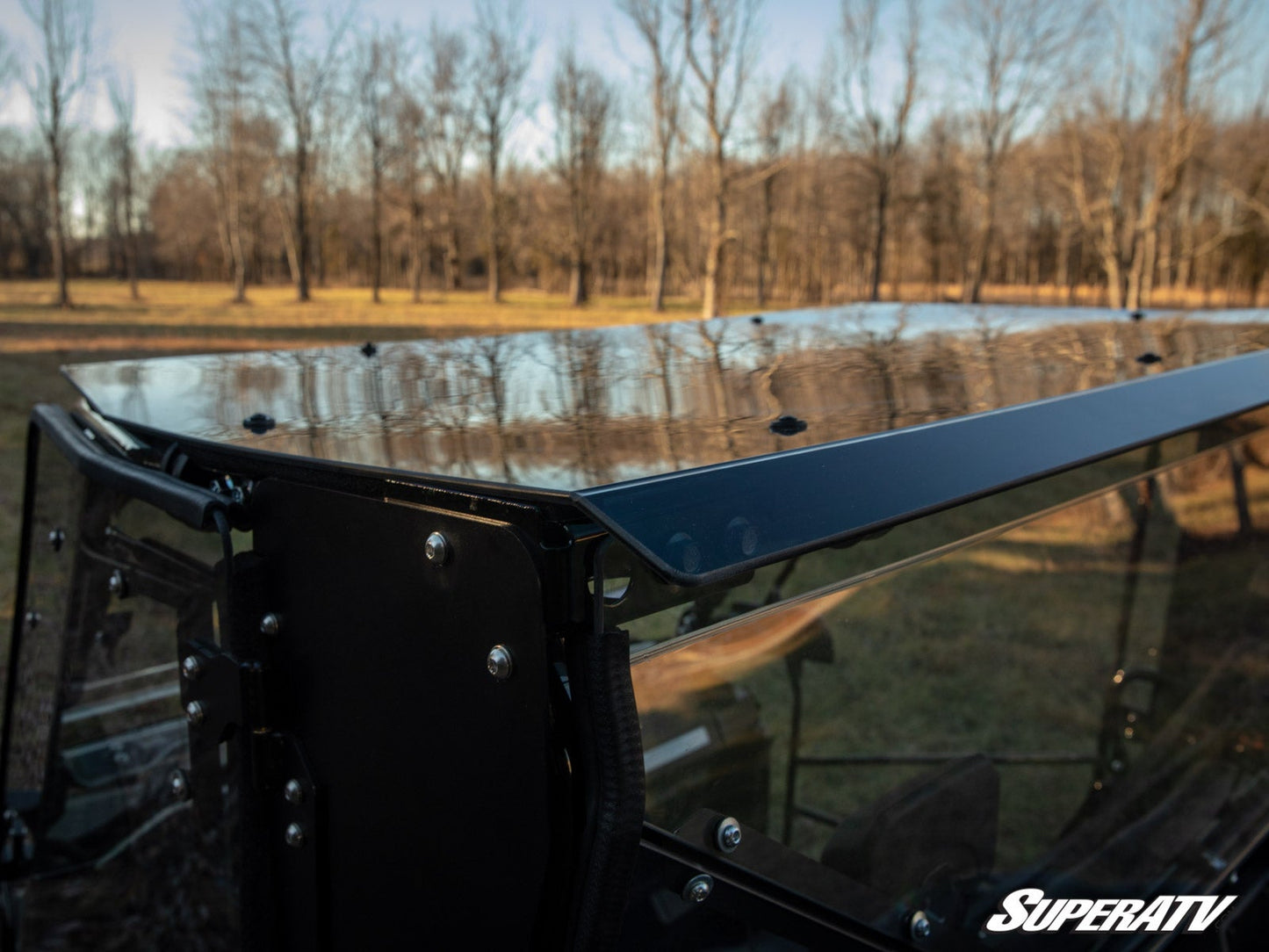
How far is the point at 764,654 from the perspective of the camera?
7.29 ft

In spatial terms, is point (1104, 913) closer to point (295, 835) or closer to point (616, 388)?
point (616, 388)

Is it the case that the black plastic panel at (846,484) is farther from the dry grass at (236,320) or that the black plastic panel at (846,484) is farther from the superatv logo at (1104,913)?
the dry grass at (236,320)

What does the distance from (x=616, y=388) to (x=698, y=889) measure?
0.74 meters

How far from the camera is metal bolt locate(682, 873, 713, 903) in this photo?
751 millimetres

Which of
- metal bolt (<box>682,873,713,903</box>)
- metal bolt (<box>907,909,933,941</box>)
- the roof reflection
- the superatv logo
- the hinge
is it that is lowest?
the superatv logo

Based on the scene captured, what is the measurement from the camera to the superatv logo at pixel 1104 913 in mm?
1238

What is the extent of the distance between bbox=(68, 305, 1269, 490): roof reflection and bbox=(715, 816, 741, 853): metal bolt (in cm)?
32

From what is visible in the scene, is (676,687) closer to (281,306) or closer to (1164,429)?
(1164,429)

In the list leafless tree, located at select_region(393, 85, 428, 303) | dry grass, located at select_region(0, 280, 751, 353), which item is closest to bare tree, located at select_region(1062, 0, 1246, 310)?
dry grass, located at select_region(0, 280, 751, 353)

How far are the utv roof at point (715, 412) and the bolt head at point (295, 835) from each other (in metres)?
0.36

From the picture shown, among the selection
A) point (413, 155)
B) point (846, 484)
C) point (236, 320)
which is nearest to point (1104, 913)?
point (846, 484)

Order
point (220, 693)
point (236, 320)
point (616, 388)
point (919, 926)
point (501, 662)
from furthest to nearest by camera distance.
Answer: point (236, 320) → point (616, 388) → point (919, 926) → point (220, 693) → point (501, 662)

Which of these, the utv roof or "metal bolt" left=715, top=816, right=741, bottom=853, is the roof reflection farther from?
"metal bolt" left=715, top=816, right=741, bottom=853

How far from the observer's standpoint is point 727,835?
0.80 m
